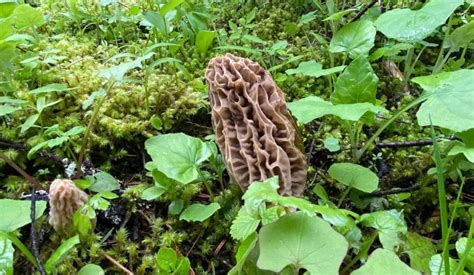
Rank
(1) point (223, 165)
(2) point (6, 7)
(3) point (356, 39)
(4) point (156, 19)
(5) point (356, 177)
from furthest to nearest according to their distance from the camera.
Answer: (2) point (6, 7) < (4) point (156, 19) < (3) point (356, 39) < (1) point (223, 165) < (5) point (356, 177)

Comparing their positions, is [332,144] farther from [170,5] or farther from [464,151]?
[170,5]

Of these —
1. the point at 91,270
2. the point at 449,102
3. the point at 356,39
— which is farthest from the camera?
the point at 356,39

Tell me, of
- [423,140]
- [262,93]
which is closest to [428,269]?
[423,140]

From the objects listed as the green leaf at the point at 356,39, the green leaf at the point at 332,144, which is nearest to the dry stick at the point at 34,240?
the green leaf at the point at 332,144

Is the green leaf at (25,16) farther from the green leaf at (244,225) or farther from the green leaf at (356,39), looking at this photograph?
the green leaf at (244,225)

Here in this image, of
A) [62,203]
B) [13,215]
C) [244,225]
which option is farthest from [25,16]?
[244,225]
